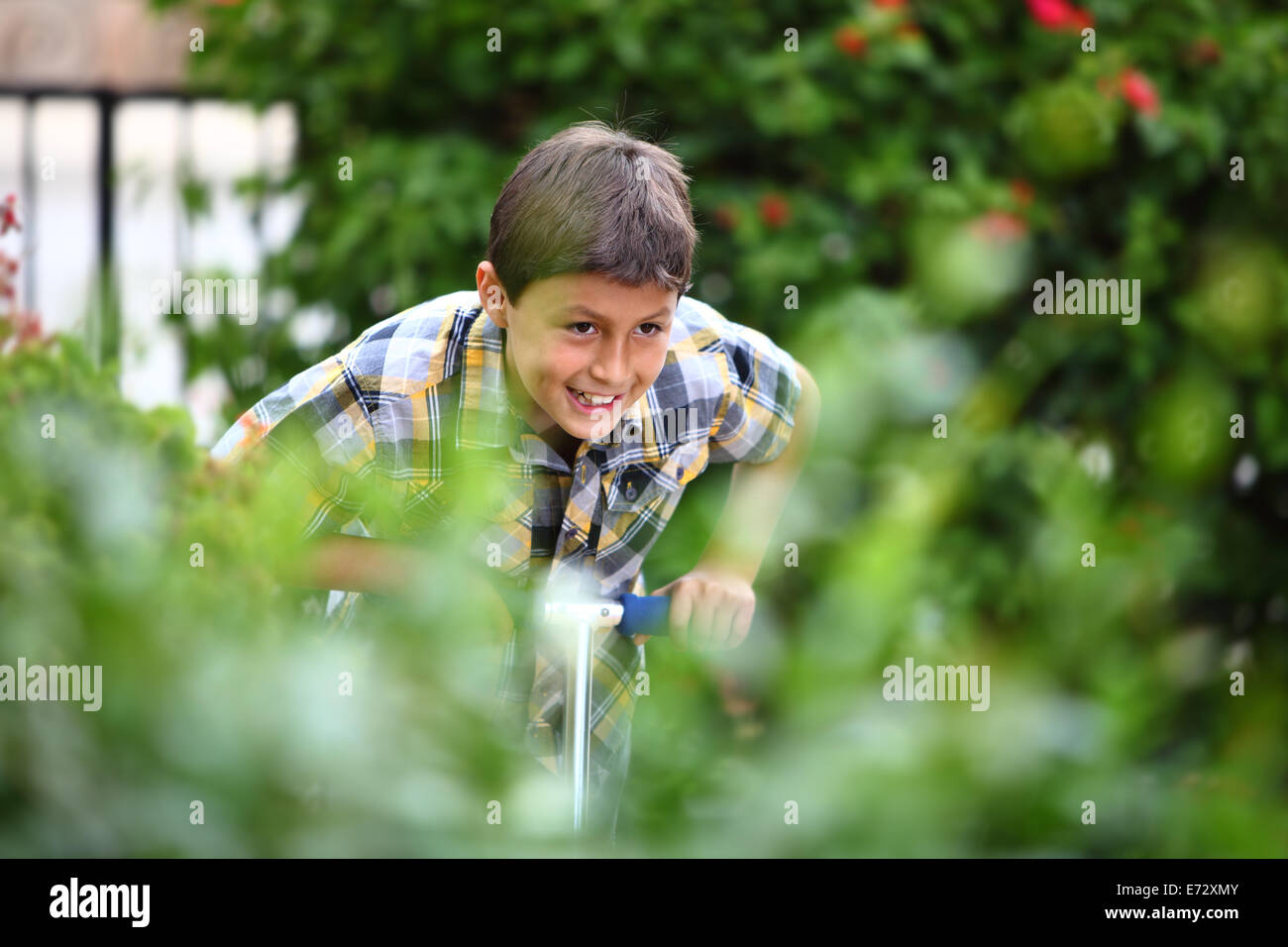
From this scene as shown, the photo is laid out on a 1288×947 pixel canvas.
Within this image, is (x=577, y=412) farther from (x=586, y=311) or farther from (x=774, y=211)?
(x=774, y=211)

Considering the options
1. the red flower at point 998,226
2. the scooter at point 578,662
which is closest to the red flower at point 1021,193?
the red flower at point 998,226

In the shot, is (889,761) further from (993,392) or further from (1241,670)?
(1241,670)

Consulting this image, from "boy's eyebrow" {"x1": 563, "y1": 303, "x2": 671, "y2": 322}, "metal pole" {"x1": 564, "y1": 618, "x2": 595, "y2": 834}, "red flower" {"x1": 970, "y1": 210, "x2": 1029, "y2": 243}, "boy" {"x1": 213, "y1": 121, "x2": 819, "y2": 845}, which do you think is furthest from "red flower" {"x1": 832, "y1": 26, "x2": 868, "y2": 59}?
"metal pole" {"x1": 564, "y1": 618, "x2": 595, "y2": 834}

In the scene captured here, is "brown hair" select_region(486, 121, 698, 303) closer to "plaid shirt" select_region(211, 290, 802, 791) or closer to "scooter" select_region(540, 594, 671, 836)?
"plaid shirt" select_region(211, 290, 802, 791)

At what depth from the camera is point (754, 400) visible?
84.0 inches

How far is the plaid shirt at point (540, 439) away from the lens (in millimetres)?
1842

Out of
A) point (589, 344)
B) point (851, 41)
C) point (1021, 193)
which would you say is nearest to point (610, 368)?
point (589, 344)

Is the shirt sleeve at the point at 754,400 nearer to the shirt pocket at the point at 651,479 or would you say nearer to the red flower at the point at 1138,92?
the shirt pocket at the point at 651,479

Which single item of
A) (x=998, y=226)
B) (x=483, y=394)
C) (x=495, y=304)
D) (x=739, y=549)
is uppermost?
(x=998, y=226)

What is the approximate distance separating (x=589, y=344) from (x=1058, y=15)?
6.36 feet

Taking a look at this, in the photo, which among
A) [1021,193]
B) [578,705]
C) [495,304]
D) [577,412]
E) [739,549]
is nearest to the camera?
[578,705]

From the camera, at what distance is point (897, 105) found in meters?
3.23

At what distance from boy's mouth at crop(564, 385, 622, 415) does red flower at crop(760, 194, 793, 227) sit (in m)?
1.45

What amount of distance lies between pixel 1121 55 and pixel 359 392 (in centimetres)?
215
